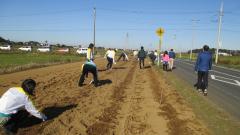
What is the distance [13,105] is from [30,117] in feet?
4.58

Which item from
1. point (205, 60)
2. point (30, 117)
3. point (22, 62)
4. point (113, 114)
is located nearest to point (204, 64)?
point (205, 60)

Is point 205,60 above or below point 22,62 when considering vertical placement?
above

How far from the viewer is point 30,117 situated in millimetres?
7961

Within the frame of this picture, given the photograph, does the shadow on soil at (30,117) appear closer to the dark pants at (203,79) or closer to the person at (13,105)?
the person at (13,105)

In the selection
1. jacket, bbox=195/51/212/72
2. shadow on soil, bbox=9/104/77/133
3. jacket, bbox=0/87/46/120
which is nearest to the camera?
jacket, bbox=0/87/46/120

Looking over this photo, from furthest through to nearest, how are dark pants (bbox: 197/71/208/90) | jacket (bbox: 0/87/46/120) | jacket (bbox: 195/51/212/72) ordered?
dark pants (bbox: 197/71/208/90)
jacket (bbox: 195/51/212/72)
jacket (bbox: 0/87/46/120)

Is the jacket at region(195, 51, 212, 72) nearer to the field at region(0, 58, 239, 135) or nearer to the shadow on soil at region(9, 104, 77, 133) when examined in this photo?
the field at region(0, 58, 239, 135)

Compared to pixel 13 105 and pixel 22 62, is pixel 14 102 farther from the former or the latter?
pixel 22 62

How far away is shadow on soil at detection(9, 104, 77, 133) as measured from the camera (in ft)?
22.5

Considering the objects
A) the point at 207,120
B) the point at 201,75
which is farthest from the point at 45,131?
the point at 201,75

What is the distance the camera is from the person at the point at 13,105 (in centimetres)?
661

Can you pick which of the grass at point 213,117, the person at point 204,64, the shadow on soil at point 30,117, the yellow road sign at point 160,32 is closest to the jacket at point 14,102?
the shadow on soil at point 30,117

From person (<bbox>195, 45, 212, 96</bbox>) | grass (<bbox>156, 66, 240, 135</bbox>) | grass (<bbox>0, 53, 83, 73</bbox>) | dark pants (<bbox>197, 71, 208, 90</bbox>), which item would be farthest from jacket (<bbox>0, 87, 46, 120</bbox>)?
grass (<bbox>0, 53, 83, 73</bbox>)

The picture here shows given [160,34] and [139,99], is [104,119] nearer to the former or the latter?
[139,99]
